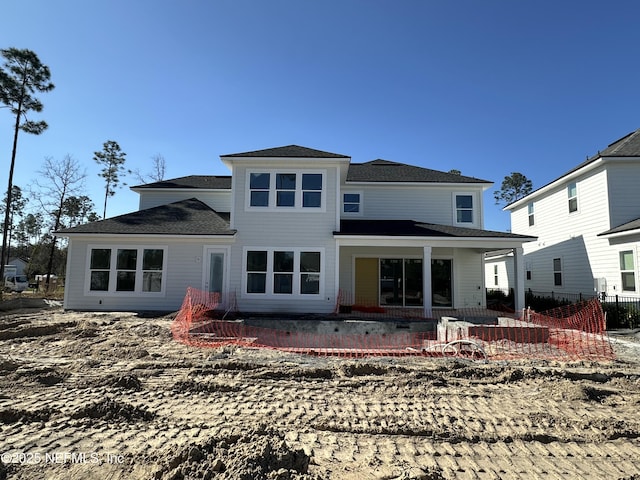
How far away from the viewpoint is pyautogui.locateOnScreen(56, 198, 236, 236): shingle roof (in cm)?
1352

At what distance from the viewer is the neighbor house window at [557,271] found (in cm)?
1691

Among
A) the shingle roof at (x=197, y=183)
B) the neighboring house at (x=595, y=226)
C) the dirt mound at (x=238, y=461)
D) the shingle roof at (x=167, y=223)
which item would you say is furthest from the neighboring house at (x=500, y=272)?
the dirt mound at (x=238, y=461)

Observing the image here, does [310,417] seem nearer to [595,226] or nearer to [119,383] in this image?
[119,383]

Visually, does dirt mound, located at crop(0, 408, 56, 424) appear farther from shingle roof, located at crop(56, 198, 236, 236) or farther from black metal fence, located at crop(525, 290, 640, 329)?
black metal fence, located at crop(525, 290, 640, 329)

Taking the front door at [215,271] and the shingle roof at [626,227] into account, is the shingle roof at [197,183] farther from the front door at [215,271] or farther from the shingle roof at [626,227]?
the shingle roof at [626,227]

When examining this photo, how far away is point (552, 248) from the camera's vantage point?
17.5m

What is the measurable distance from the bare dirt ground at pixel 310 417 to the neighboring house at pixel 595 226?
24.8ft

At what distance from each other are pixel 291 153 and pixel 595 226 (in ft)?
41.9

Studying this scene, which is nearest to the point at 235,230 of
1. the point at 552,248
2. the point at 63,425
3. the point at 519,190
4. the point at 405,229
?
the point at 405,229

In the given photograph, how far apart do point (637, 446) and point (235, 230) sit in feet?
40.2

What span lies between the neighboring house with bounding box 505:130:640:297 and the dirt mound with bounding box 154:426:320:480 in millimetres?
14079

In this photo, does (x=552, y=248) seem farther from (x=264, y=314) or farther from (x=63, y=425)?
(x=63, y=425)

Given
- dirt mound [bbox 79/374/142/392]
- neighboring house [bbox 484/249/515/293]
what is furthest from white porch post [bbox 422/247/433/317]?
dirt mound [bbox 79/374/142/392]

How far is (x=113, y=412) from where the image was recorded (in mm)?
4281
